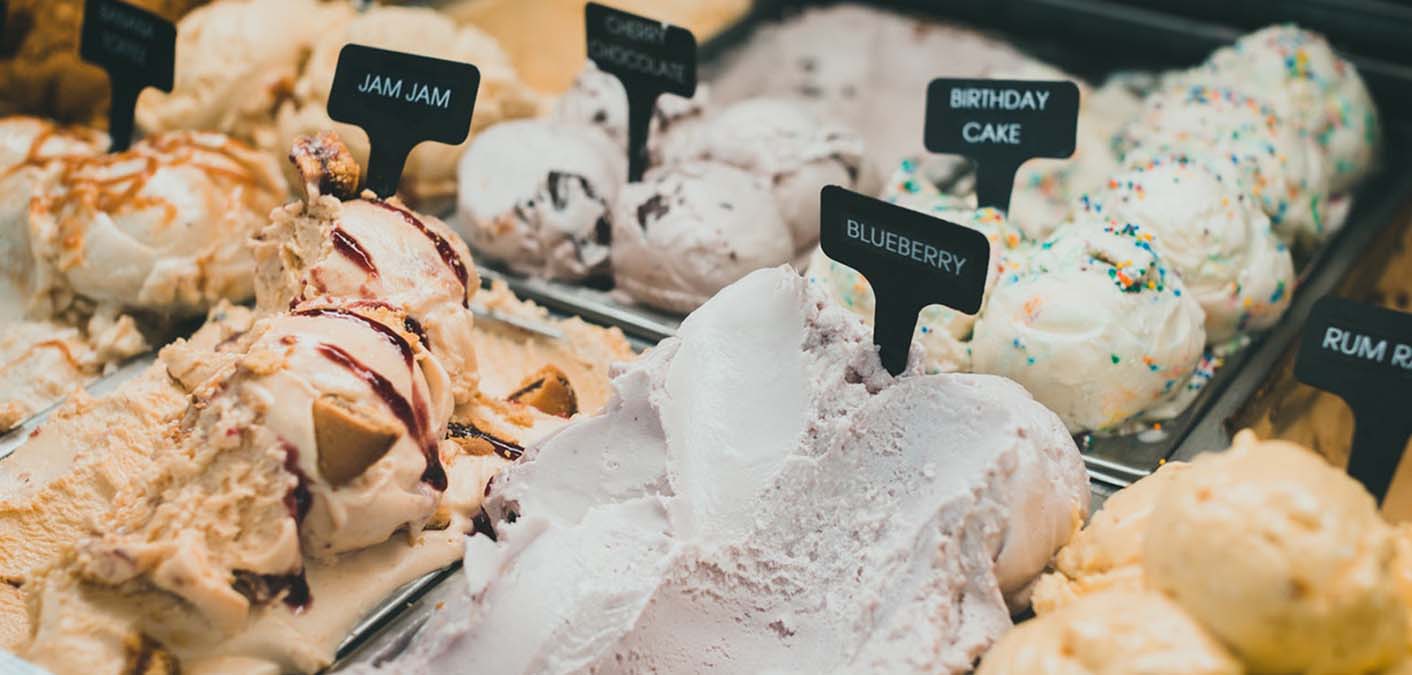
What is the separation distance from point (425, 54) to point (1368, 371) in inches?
73.3

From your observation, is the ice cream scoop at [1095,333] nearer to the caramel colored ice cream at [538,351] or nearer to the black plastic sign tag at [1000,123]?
the black plastic sign tag at [1000,123]

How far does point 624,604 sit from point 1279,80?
1.84m

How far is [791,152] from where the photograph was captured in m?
2.40

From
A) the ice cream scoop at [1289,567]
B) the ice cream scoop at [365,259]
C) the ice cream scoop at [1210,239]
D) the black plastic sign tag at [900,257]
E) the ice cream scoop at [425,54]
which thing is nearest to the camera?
the ice cream scoop at [1289,567]

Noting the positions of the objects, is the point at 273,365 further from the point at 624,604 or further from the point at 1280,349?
the point at 1280,349

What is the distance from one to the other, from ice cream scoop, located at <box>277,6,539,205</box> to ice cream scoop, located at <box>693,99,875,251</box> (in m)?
0.47

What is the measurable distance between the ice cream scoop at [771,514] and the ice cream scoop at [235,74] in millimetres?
1358

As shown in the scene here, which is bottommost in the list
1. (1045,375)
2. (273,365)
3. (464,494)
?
(464,494)

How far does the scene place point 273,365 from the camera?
4.38 feet

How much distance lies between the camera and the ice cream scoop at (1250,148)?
2.20 meters

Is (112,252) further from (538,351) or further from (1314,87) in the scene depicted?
(1314,87)

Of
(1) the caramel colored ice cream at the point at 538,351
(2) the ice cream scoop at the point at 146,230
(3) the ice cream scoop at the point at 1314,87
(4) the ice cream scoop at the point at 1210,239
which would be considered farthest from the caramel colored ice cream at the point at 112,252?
(3) the ice cream scoop at the point at 1314,87

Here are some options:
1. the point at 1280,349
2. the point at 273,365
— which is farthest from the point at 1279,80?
the point at 273,365

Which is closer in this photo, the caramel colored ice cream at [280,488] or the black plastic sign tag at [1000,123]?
the caramel colored ice cream at [280,488]
